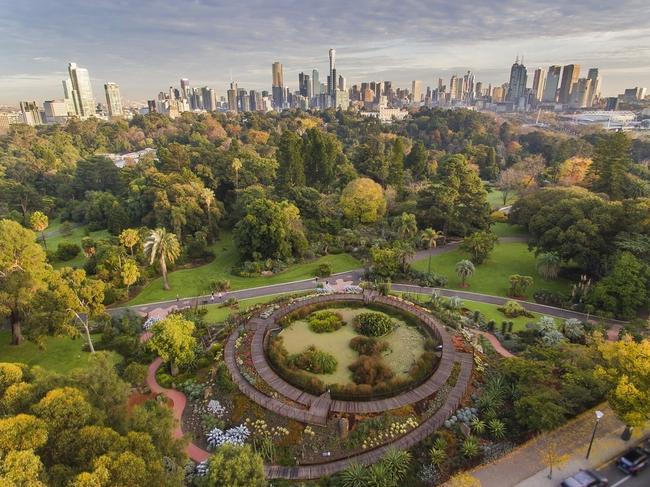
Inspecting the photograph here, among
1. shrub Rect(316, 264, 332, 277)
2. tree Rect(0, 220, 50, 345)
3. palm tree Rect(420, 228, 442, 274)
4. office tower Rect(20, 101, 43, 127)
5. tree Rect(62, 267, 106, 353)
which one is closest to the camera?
tree Rect(0, 220, 50, 345)

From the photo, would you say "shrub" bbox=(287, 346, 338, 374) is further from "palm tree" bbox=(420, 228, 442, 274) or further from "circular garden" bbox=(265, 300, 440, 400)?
"palm tree" bbox=(420, 228, 442, 274)

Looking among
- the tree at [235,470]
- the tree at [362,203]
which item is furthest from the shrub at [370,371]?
the tree at [362,203]

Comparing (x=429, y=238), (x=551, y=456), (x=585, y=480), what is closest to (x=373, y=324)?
(x=551, y=456)

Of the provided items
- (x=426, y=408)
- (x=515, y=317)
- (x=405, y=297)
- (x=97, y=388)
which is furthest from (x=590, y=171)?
(x=97, y=388)

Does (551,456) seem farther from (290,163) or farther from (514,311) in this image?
(290,163)

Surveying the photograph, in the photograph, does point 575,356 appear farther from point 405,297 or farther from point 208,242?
point 208,242

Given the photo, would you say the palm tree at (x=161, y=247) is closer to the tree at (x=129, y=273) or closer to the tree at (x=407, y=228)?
the tree at (x=129, y=273)

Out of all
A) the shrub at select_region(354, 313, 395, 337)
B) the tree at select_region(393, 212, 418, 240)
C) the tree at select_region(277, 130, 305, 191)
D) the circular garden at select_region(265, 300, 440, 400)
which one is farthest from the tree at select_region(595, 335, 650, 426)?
the tree at select_region(277, 130, 305, 191)
